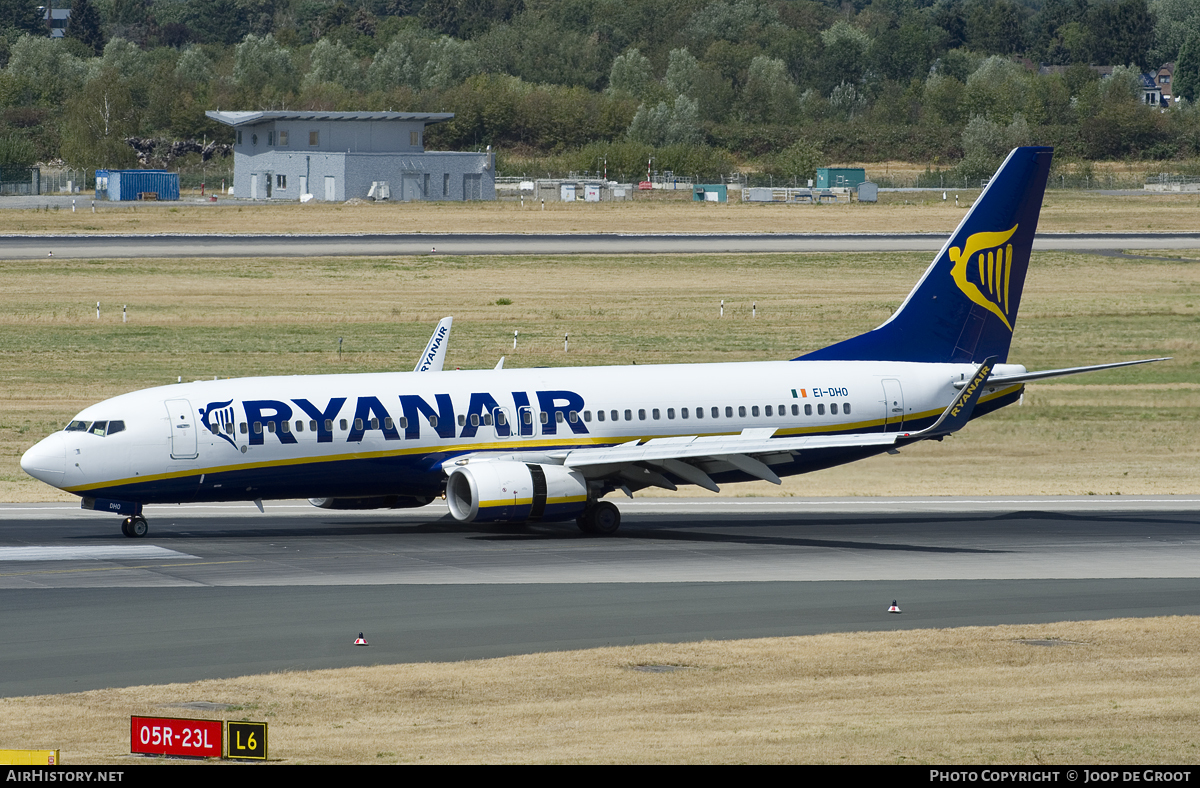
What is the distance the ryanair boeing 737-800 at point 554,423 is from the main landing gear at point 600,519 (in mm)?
59

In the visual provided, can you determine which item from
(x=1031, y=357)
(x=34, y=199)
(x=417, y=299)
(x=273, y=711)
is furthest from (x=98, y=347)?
(x=34, y=199)

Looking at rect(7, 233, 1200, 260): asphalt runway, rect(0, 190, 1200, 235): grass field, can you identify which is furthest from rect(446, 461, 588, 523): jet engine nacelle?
rect(0, 190, 1200, 235): grass field

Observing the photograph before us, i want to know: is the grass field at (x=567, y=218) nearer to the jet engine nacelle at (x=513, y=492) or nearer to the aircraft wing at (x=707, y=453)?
the aircraft wing at (x=707, y=453)

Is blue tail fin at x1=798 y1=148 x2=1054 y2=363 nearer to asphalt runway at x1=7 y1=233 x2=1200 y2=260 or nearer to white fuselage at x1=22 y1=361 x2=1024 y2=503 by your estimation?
white fuselage at x1=22 y1=361 x2=1024 y2=503

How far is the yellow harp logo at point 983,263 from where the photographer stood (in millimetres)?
50469

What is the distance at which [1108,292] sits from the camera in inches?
4141

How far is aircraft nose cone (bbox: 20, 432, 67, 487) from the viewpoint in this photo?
4062cm

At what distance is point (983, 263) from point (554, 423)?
48.3 feet

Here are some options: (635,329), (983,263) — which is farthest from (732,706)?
(635,329)

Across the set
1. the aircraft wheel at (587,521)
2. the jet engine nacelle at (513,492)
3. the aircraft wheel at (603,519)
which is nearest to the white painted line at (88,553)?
the jet engine nacelle at (513,492)

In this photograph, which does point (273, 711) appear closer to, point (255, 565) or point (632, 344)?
point (255, 565)

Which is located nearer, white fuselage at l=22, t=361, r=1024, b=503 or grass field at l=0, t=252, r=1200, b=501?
white fuselage at l=22, t=361, r=1024, b=503

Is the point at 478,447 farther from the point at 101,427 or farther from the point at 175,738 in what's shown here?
the point at 175,738

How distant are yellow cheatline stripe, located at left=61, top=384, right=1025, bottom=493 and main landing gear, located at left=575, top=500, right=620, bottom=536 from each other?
1.76 m
